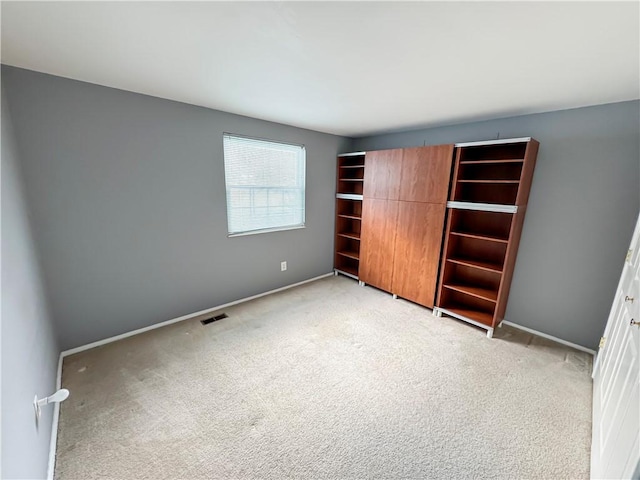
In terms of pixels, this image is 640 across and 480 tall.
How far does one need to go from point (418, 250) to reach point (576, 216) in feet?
4.61

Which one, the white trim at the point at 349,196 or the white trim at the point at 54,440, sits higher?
the white trim at the point at 349,196

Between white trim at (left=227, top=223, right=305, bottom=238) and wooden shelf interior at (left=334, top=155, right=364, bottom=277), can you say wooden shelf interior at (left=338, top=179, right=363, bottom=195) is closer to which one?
wooden shelf interior at (left=334, top=155, right=364, bottom=277)

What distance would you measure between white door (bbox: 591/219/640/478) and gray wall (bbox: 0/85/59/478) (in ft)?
7.19

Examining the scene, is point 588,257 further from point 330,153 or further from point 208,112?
point 208,112

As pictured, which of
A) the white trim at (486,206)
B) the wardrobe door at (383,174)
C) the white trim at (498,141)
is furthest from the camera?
the wardrobe door at (383,174)

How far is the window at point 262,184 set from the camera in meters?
2.88

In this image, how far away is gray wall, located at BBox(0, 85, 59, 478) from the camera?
3.16ft

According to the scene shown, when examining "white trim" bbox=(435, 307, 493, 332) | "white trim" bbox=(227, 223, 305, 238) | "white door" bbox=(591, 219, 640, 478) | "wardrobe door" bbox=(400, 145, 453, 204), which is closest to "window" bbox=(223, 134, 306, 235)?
"white trim" bbox=(227, 223, 305, 238)

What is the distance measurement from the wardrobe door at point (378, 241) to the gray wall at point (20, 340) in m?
3.16

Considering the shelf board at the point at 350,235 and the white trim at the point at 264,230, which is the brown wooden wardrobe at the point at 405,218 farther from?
the white trim at the point at 264,230

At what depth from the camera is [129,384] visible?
1.89m

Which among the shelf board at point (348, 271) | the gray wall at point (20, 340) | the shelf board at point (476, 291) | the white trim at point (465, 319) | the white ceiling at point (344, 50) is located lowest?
the white trim at point (465, 319)

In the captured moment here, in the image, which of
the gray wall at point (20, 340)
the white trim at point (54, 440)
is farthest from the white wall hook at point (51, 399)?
the white trim at point (54, 440)

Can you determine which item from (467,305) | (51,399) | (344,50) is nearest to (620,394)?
(467,305)
